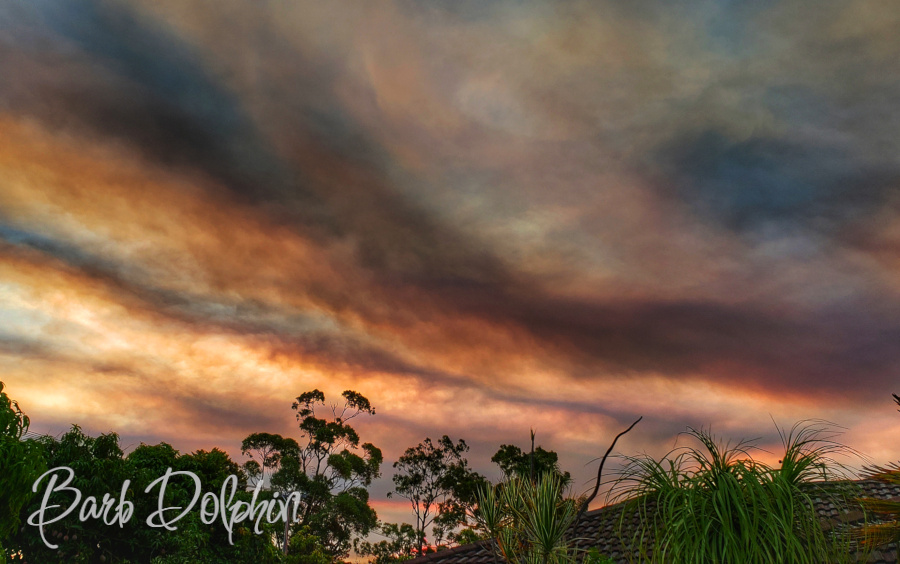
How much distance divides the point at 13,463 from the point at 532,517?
45.0 ft

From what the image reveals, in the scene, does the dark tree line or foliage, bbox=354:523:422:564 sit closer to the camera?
the dark tree line

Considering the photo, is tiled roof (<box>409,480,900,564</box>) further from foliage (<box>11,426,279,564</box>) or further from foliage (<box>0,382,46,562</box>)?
foliage (<box>11,426,279,564</box>)

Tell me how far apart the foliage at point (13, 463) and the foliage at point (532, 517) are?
1228 cm

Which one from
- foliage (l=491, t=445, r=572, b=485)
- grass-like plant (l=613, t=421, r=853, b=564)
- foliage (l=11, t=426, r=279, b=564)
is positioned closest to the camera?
grass-like plant (l=613, t=421, r=853, b=564)

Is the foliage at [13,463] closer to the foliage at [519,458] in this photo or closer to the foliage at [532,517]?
the foliage at [532,517]

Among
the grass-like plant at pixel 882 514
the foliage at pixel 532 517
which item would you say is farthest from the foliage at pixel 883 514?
the foliage at pixel 532 517

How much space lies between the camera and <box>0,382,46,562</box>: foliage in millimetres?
14578

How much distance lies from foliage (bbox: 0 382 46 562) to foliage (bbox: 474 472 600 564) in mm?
12283

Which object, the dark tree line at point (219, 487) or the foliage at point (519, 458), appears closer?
the dark tree line at point (219, 487)

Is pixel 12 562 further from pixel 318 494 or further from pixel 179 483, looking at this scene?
pixel 318 494

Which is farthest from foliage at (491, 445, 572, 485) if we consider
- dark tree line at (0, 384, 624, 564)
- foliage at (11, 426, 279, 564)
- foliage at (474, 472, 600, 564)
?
foliage at (474, 472, 600, 564)

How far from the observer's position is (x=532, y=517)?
7.72 m

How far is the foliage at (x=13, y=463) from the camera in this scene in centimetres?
1458

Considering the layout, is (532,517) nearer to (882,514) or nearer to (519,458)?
(882,514)
